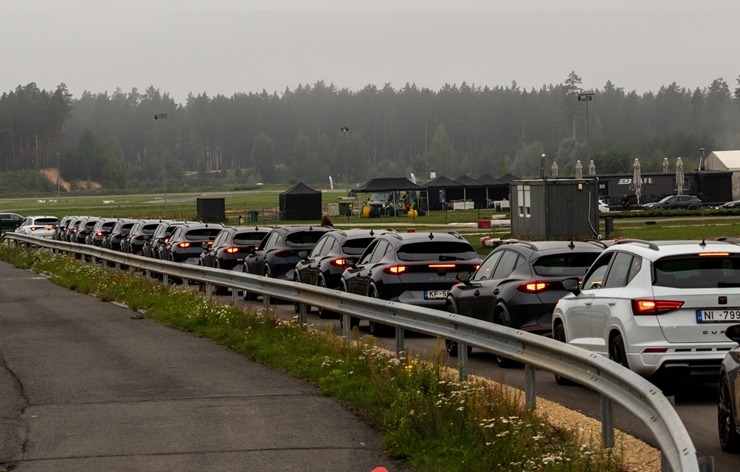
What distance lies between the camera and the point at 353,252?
2475cm

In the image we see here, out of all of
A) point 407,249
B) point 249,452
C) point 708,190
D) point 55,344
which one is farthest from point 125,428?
point 708,190

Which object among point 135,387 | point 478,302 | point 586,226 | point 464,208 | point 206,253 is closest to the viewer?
point 135,387

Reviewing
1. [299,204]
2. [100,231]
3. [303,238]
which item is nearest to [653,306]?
[303,238]

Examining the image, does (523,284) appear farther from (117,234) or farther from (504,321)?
(117,234)

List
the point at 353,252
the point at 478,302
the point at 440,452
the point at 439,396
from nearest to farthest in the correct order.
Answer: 1. the point at 440,452
2. the point at 439,396
3. the point at 478,302
4. the point at 353,252

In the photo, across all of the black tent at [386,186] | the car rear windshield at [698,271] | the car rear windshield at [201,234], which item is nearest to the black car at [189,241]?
the car rear windshield at [201,234]

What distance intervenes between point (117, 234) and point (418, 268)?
3027 centimetres

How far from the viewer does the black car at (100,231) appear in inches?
2039

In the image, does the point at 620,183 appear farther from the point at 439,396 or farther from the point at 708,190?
the point at 439,396

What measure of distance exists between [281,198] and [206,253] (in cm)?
4931

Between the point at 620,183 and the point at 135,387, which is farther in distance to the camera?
the point at 620,183

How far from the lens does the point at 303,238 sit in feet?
95.2

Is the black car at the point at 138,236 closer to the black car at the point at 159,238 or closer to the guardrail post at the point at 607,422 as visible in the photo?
the black car at the point at 159,238

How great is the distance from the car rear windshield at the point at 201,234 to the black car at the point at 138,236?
23.8 feet
